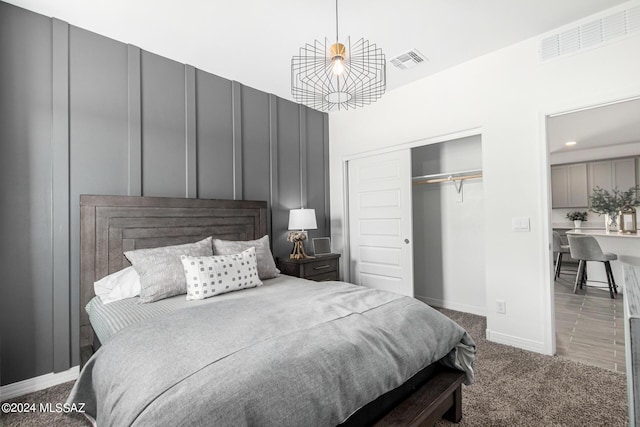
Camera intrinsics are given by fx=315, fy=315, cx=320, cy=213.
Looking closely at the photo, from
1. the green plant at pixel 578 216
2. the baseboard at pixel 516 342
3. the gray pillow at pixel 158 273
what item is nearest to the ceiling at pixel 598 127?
the green plant at pixel 578 216

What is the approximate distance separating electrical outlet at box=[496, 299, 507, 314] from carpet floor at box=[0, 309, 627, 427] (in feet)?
1.35

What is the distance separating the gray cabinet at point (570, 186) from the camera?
6472mm

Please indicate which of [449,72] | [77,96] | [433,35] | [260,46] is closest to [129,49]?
[77,96]

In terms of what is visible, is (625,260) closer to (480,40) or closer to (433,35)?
(480,40)

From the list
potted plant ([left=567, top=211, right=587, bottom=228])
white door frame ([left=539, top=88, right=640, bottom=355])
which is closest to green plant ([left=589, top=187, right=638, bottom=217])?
potted plant ([left=567, top=211, right=587, bottom=228])

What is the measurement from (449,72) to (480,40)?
50 centimetres

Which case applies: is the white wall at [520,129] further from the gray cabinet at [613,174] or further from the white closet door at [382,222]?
the gray cabinet at [613,174]

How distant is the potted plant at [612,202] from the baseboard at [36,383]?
7.60 meters

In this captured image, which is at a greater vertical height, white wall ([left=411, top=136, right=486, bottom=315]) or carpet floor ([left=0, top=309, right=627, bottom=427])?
white wall ([left=411, top=136, right=486, bottom=315])

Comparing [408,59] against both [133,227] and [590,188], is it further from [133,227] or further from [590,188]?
[590,188]

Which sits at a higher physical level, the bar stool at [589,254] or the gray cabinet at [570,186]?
the gray cabinet at [570,186]

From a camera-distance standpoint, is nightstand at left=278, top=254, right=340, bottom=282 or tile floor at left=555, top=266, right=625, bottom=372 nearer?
tile floor at left=555, top=266, right=625, bottom=372

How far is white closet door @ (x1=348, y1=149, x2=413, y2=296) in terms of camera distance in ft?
12.2

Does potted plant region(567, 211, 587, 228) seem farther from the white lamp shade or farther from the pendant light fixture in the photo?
the pendant light fixture
